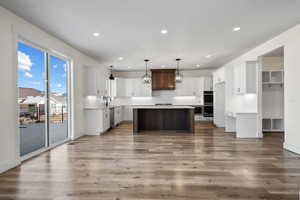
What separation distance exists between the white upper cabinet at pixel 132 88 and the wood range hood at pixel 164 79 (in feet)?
1.61

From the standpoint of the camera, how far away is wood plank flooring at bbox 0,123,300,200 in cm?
210

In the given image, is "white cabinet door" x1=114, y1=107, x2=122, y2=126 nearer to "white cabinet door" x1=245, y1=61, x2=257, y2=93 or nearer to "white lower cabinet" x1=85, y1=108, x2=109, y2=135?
"white lower cabinet" x1=85, y1=108, x2=109, y2=135

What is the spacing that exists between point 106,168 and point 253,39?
4.76m

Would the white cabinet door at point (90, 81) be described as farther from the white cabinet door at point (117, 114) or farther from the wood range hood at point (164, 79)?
the wood range hood at point (164, 79)

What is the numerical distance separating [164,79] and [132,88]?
5.70ft

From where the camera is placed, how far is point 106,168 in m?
2.88

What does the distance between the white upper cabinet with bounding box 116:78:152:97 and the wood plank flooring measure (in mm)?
4575

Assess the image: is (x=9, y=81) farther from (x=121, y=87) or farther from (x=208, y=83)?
(x=208, y=83)

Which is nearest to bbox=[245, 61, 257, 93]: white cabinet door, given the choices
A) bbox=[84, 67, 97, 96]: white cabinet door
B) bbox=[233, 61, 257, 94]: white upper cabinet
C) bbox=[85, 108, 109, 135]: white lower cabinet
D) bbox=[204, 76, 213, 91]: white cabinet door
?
bbox=[233, 61, 257, 94]: white upper cabinet

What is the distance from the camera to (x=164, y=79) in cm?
823

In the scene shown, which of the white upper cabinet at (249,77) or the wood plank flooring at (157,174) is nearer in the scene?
the wood plank flooring at (157,174)

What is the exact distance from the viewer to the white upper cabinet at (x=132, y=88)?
8.42 m

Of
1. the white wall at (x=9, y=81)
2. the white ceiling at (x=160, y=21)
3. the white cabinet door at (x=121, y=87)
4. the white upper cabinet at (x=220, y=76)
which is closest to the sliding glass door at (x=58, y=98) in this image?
the white ceiling at (x=160, y=21)

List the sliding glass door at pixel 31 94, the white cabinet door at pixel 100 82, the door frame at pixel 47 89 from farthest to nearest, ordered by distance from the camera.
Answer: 1. the white cabinet door at pixel 100 82
2. the sliding glass door at pixel 31 94
3. the door frame at pixel 47 89
